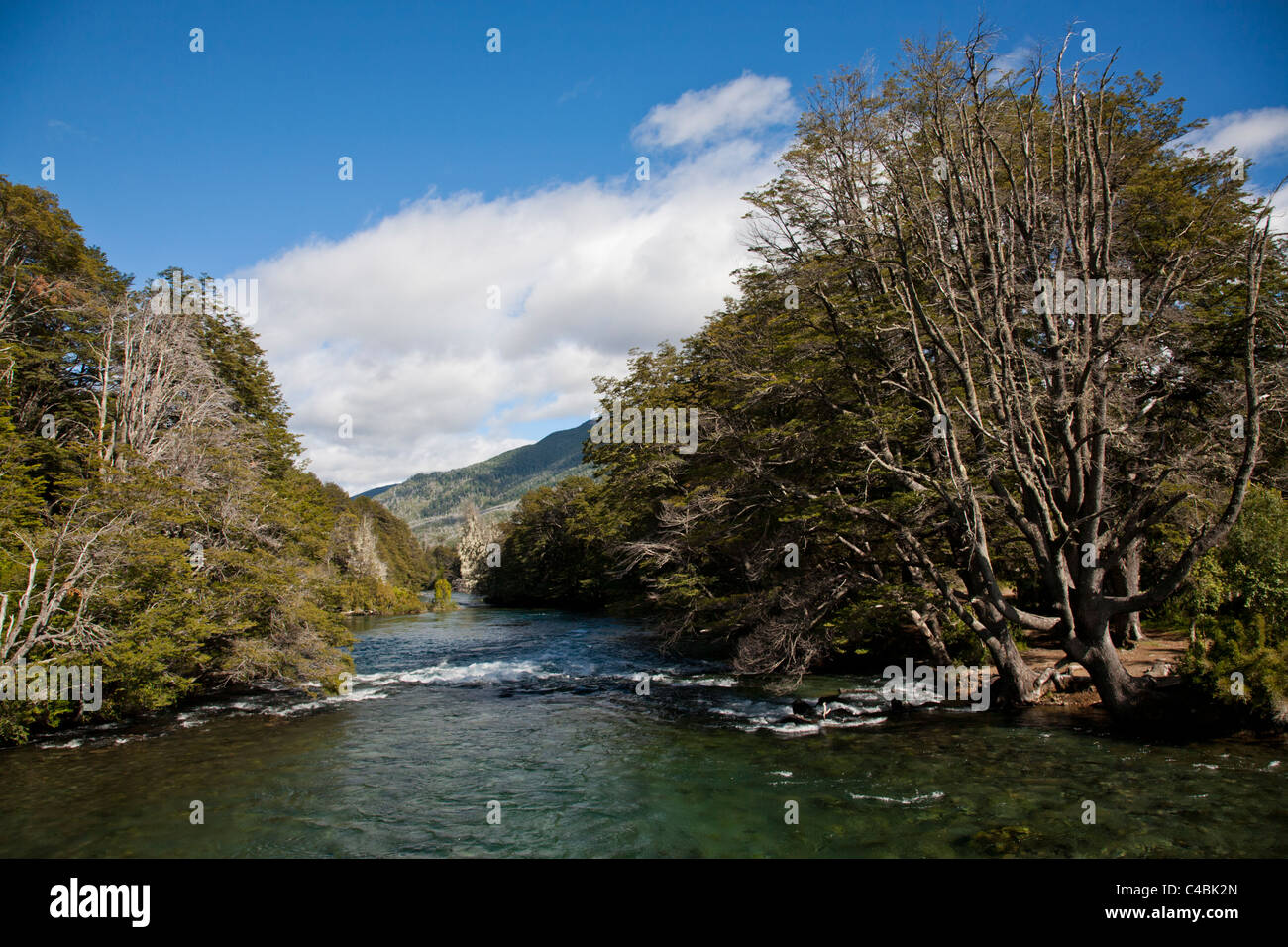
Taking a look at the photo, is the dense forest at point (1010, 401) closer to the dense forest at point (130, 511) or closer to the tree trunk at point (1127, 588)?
the tree trunk at point (1127, 588)

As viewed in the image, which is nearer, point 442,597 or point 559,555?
point 442,597

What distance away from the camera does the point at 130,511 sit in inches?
610

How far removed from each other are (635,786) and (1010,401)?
1192cm

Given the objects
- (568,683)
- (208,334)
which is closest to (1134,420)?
(568,683)

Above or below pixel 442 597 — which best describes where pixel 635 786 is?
above

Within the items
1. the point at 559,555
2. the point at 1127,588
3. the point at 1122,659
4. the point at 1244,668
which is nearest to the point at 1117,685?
the point at 1244,668

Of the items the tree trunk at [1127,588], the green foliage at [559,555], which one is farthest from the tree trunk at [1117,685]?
the green foliage at [559,555]

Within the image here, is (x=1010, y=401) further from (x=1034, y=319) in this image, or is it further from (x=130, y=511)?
(x=130, y=511)

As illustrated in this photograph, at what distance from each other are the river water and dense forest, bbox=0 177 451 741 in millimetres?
1977

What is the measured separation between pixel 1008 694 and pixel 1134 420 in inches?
303

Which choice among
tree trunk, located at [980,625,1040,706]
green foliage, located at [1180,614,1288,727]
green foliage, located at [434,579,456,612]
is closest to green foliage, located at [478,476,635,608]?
green foliage, located at [434,579,456,612]

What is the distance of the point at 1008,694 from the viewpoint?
50.6ft

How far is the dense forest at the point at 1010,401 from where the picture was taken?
1298cm
